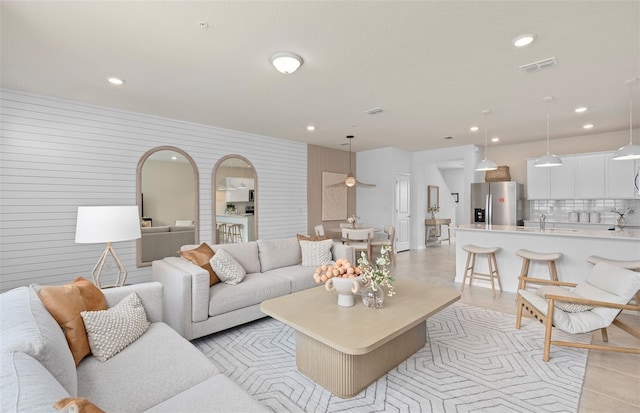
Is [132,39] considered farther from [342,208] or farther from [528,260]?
[342,208]

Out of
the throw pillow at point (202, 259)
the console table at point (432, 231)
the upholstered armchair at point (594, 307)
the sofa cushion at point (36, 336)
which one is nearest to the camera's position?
the sofa cushion at point (36, 336)

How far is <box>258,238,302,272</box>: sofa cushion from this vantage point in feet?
13.1

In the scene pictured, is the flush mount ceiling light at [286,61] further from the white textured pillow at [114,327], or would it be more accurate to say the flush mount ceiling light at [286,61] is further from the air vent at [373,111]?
the white textured pillow at [114,327]

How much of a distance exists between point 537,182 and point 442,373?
5855mm

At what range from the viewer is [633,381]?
7.29 feet

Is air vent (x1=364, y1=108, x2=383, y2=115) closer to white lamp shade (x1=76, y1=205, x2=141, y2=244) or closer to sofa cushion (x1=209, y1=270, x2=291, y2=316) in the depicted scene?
sofa cushion (x1=209, y1=270, x2=291, y2=316)

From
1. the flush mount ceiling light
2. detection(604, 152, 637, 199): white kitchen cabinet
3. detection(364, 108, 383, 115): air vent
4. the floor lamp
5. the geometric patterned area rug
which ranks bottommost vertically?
the geometric patterned area rug

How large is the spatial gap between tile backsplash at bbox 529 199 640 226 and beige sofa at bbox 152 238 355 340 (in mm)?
5852

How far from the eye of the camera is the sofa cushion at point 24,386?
83 centimetres

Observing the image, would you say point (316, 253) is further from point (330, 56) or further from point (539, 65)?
point (539, 65)

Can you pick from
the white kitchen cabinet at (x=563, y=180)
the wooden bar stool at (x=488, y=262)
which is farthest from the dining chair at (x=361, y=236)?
the white kitchen cabinet at (x=563, y=180)

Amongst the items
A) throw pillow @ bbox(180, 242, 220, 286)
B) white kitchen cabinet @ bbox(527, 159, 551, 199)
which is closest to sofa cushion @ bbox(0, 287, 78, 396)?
throw pillow @ bbox(180, 242, 220, 286)

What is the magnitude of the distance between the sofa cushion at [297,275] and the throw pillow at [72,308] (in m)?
2.03

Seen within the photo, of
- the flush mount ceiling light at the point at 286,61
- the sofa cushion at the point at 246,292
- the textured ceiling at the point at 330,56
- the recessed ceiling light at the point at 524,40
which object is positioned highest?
the textured ceiling at the point at 330,56
